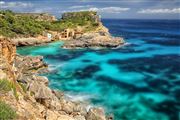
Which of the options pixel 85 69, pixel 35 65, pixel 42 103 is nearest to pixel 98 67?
pixel 85 69

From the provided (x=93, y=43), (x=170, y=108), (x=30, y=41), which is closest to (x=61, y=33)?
(x=30, y=41)

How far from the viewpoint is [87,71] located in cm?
5812

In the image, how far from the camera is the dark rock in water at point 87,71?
177 feet

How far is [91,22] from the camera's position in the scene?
11525 cm

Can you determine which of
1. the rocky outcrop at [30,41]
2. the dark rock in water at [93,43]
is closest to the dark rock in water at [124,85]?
the dark rock in water at [93,43]

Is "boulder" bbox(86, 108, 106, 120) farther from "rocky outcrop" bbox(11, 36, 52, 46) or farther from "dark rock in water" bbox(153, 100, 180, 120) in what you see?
"rocky outcrop" bbox(11, 36, 52, 46)

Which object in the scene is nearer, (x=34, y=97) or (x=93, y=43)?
(x=34, y=97)

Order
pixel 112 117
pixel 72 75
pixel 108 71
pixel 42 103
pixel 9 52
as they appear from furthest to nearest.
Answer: pixel 108 71
pixel 72 75
pixel 9 52
pixel 112 117
pixel 42 103

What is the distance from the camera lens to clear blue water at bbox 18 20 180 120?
38.0m

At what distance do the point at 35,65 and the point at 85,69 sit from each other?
437 inches

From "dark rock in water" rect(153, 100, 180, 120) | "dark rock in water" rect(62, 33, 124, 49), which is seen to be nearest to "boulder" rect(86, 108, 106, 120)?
"dark rock in water" rect(153, 100, 180, 120)

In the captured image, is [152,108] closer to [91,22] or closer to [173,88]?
[173,88]

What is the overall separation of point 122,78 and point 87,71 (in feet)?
28.1

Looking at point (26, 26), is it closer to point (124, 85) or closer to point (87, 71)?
point (87, 71)
